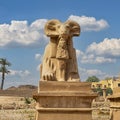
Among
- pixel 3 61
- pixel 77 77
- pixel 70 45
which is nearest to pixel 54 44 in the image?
pixel 70 45

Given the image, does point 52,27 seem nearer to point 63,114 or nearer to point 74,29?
point 74,29

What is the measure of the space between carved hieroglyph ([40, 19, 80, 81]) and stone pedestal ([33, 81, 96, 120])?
1.48 ft

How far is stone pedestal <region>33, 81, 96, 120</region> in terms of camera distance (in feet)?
31.4

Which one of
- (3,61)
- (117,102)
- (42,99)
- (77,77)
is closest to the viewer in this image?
(42,99)

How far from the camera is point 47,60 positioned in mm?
10477

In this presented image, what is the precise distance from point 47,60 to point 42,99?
137 centimetres

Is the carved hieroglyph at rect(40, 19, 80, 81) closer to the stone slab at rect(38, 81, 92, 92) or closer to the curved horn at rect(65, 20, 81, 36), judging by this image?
the curved horn at rect(65, 20, 81, 36)

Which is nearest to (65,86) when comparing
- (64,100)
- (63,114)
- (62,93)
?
(62,93)

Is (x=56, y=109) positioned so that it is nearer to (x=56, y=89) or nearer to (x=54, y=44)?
(x=56, y=89)

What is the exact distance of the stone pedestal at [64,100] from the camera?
31.4 feet

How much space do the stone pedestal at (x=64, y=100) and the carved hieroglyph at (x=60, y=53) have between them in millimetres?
450

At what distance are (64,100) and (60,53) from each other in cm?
146

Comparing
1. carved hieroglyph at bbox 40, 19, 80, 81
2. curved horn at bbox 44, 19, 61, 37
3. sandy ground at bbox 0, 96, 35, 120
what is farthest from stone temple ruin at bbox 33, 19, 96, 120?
sandy ground at bbox 0, 96, 35, 120

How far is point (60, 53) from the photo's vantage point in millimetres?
10383
